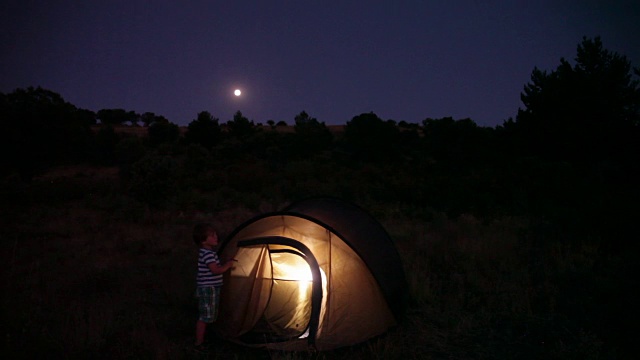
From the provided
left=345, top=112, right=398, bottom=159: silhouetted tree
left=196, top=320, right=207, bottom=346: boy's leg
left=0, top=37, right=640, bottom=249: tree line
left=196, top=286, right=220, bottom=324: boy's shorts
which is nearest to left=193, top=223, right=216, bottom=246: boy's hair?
left=196, top=286, right=220, bottom=324: boy's shorts

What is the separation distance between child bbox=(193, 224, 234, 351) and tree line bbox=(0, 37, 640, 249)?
27.9 feet

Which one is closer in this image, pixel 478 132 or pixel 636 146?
pixel 636 146

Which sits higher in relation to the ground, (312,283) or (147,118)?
(147,118)

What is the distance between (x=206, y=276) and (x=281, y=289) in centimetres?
157

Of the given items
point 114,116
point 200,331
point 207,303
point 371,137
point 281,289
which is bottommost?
point 200,331

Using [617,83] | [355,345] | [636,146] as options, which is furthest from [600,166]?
[355,345]

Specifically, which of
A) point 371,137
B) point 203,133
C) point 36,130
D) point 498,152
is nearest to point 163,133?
point 203,133

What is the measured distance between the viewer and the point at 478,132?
24.2m

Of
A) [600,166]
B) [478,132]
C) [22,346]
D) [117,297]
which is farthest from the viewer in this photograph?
[478,132]

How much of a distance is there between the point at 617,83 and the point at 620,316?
18520mm

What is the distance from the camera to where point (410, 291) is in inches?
225

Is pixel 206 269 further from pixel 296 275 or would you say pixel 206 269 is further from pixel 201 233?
pixel 296 275

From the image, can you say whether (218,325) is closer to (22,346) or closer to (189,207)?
(22,346)

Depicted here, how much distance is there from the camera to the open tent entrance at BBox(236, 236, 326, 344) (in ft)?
13.8
